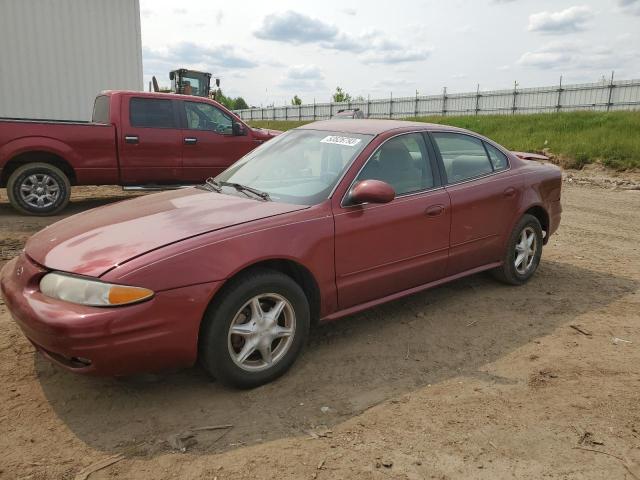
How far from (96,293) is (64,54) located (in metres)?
14.0

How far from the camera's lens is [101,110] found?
8711 millimetres

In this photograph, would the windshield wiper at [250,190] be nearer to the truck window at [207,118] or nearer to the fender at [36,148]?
the fender at [36,148]

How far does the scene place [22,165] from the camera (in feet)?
25.5

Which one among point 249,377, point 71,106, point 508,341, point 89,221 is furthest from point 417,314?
point 71,106

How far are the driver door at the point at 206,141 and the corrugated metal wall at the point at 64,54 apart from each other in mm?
7719

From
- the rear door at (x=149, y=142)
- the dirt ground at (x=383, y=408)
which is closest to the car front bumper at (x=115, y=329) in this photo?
the dirt ground at (x=383, y=408)

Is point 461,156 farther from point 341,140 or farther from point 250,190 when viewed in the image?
point 250,190

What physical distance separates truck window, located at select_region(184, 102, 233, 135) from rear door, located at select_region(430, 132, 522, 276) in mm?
5356

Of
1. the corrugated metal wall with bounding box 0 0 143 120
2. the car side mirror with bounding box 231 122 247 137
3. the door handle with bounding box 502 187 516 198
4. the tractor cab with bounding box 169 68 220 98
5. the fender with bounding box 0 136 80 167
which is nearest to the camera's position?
the door handle with bounding box 502 187 516 198

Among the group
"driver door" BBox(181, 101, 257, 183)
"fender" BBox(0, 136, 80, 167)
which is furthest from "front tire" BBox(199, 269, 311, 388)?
"driver door" BBox(181, 101, 257, 183)

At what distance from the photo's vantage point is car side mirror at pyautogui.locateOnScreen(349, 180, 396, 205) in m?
3.48

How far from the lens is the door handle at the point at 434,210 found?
4059 millimetres

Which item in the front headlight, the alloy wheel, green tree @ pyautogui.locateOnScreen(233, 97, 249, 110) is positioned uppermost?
green tree @ pyautogui.locateOnScreen(233, 97, 249, 110)

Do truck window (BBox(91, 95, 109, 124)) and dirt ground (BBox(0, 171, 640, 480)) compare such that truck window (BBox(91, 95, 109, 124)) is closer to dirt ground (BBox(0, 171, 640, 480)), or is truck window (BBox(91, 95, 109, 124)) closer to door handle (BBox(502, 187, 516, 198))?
dirt ground (BBox(0, 171, 640, 480))
